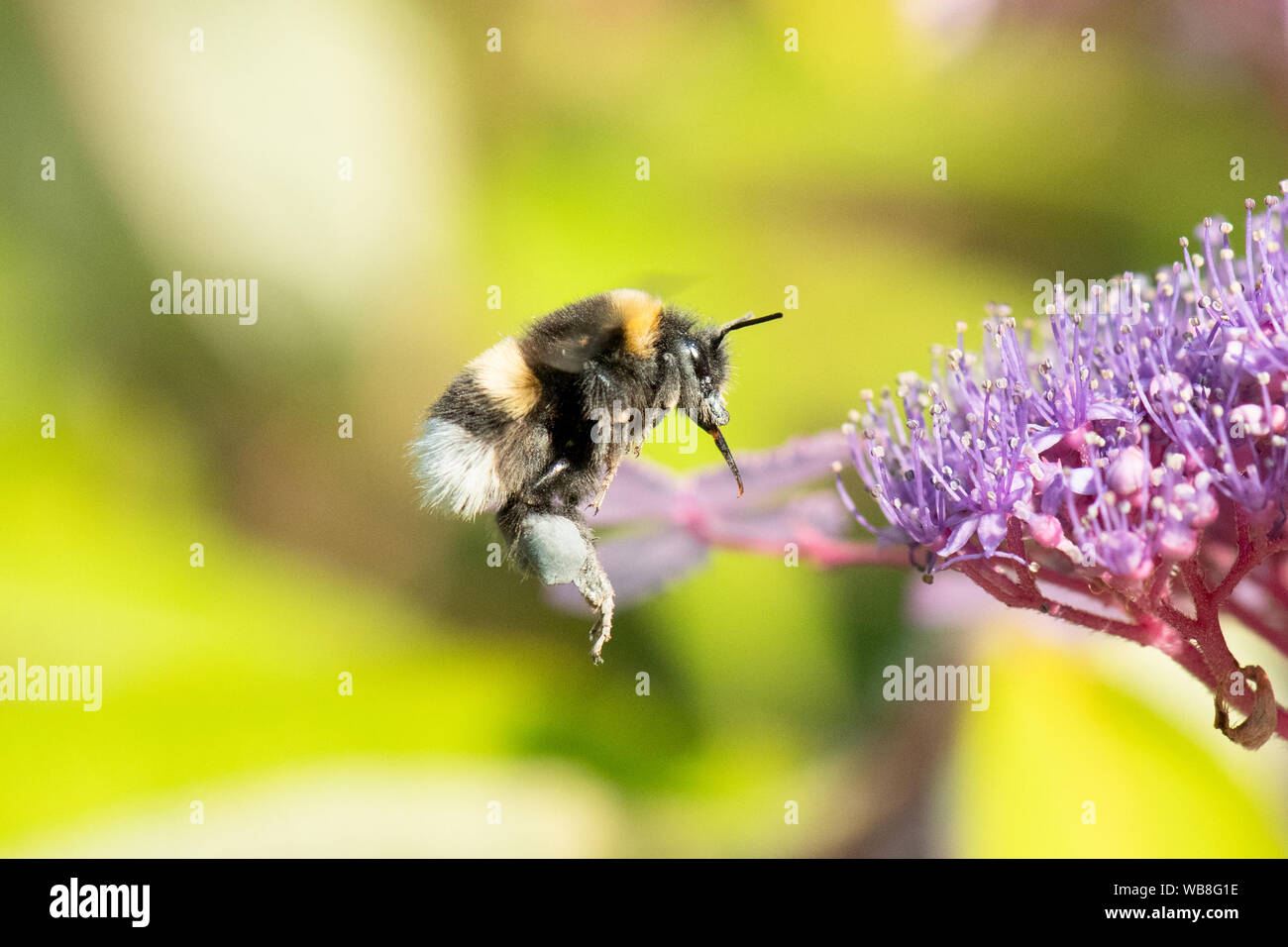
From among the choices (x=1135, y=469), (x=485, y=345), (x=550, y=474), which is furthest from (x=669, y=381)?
(x=485, y=345)

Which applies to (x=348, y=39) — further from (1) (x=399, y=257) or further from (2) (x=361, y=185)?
(1) (x=399, y=257)

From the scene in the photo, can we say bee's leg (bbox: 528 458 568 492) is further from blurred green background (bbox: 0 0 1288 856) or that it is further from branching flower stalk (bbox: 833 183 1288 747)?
blurred green background (bbox: 0 0 1288 856)

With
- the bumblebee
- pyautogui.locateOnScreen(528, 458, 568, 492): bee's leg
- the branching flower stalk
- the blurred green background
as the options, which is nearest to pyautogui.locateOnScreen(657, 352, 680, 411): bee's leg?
the bumblebee
